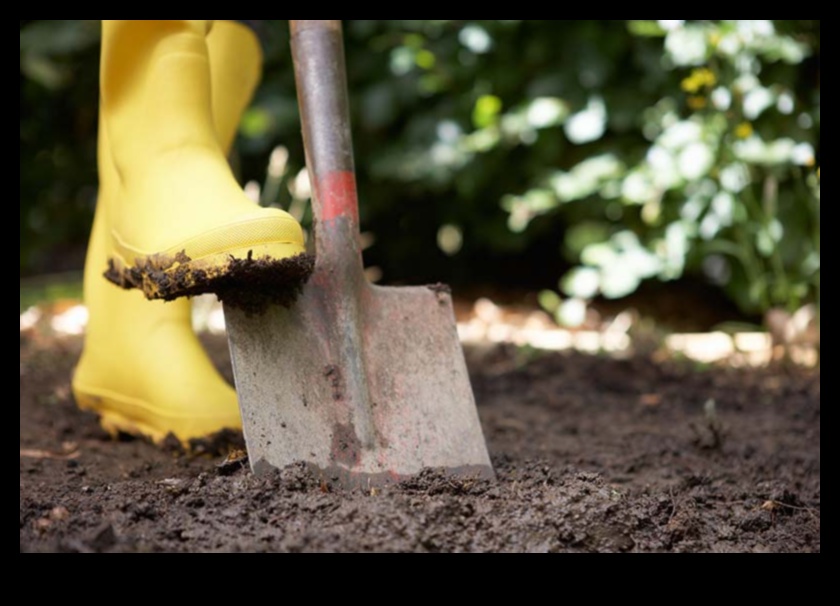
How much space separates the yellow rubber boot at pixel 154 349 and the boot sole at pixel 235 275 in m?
0.30

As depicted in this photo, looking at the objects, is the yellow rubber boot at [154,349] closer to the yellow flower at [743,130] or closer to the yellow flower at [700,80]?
the yellow flower at [700,80]

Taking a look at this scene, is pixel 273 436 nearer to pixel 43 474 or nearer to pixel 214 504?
pixel 214 504

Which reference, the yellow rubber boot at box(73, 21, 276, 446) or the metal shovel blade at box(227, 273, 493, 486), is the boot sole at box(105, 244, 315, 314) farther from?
the yellow rubber boot at box(73, 21, 276, 446)

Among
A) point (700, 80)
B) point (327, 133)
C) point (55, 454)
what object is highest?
point (700, 80)

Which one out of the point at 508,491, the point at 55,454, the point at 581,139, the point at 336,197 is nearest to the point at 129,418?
the point at 55,454

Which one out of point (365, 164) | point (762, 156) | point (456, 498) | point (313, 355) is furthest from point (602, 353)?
point (456, 498)

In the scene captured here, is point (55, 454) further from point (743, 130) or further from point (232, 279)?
point (743, 130)

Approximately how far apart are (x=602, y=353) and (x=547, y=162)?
2.44ft

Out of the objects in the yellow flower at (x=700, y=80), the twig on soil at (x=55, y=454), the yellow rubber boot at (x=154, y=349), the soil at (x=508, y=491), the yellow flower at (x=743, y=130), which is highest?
the yellow flower at (x=700, y=80)

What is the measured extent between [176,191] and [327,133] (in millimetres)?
254

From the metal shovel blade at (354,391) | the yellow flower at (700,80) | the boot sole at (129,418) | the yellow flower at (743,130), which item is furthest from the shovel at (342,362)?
the yellow flower at (743,130)

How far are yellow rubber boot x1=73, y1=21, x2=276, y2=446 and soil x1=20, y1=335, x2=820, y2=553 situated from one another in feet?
0.21

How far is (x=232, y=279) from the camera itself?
4.67ft

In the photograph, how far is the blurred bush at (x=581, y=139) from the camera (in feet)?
8.95
